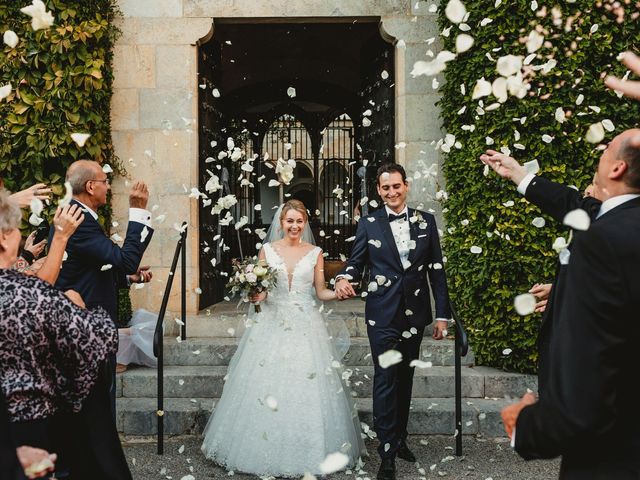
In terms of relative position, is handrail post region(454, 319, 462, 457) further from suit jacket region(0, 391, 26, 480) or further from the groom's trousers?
suit jacket region(0, 391, 26, 480)

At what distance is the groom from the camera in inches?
191

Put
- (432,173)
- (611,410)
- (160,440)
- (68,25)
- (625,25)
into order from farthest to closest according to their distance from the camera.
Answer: (432,173) < (68,25) < (625,25) < (160,440) < (611,410)

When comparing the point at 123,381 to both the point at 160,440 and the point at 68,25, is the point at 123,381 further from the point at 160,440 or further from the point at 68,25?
the point at 68,25

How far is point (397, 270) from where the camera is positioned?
16.2 ft

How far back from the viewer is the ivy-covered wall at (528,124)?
5926 millimetres

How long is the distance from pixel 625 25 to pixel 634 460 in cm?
531

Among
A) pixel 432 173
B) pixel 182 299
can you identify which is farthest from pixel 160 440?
pixel 432 173

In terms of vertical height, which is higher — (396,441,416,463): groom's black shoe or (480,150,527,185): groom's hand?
(480,150,527,185): groom's hand

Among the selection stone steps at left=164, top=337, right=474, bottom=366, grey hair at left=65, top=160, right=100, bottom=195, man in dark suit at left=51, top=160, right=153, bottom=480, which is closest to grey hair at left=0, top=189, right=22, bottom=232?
man in dark suit at left=51, top=160, right=153, bottom=480

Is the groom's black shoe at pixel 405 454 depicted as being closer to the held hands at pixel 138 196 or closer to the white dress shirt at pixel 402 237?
the white dress shirt at pixel 402 237

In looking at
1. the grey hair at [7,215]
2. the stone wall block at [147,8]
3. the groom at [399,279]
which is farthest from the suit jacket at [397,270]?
the stone wall block at [147,8]

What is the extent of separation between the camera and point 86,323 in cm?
272

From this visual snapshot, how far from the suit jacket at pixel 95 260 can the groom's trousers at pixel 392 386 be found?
71.2 inches

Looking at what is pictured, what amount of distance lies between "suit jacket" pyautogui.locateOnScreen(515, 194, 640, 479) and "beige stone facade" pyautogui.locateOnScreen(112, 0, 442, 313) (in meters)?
5.59
